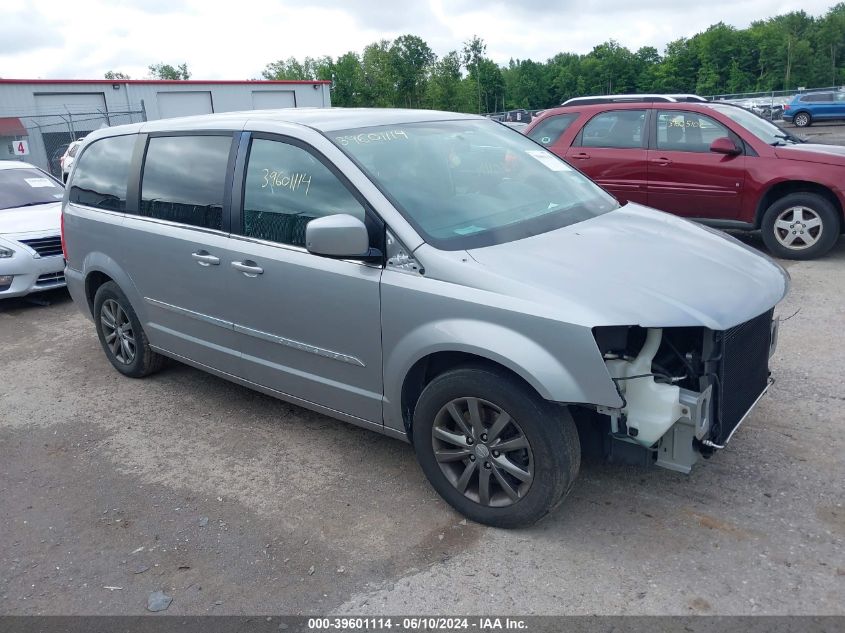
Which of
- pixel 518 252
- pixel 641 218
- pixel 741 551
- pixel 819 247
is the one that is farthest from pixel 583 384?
pixel 819 247

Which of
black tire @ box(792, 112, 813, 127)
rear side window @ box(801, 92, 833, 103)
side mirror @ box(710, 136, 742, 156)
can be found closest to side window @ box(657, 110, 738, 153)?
side mirror @ box(710, 136, 742, 156)

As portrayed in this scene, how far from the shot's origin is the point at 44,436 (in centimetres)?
468

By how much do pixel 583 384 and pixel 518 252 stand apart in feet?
2.54

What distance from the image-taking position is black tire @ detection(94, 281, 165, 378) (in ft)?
17.1

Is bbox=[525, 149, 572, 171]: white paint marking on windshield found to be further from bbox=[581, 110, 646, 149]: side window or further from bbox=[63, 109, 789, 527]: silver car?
bbox=[581, 110, 646, 149]: side window

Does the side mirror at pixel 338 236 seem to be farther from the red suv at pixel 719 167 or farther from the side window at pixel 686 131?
the side window at pixel 686 131

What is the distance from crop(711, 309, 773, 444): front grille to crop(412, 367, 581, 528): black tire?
Result: 0.66m

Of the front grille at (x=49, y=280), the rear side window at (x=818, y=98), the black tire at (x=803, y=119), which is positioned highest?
the rear side window at (x=818, y=98)

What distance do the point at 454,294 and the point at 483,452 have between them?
73 cm

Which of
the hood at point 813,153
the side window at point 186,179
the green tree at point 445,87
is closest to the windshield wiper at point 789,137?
the hood at point 813,153

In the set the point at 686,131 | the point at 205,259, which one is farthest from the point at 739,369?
the point at 686,131

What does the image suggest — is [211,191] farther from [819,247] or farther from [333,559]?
[819,247]

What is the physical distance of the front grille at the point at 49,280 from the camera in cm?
784

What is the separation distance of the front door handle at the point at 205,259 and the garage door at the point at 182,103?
2847 cm
